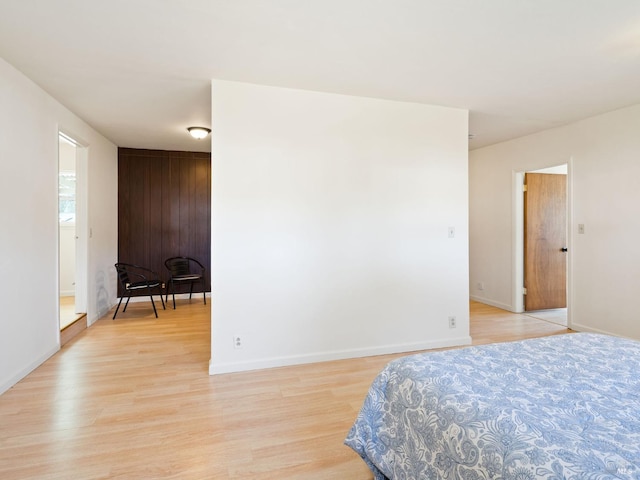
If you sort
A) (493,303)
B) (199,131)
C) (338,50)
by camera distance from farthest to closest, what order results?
(493,303), (199,131), (338,50)

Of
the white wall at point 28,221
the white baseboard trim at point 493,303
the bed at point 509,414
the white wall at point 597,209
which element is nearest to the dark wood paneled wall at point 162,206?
the white wall at point 28,221

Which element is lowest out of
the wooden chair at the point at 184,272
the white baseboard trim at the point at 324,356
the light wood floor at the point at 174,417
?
the light wood floor at the point at 174,417

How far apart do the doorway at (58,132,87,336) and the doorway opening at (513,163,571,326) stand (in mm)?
5655

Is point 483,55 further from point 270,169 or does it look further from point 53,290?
point 53,290

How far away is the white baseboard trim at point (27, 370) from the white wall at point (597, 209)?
558cm

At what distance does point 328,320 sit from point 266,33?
2346 millimetres

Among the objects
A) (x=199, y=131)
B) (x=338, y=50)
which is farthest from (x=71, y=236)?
(x=338, y=50)

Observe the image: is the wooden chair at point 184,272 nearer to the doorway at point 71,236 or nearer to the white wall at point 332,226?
the doorway at point 71,236

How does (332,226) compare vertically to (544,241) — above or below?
above

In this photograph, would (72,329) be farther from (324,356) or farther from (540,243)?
(540,243)

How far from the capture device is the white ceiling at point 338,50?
6.35 ft

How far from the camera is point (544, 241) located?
495 centimetres

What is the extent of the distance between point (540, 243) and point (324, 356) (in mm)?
3712

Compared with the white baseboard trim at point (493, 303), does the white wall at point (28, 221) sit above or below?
above
